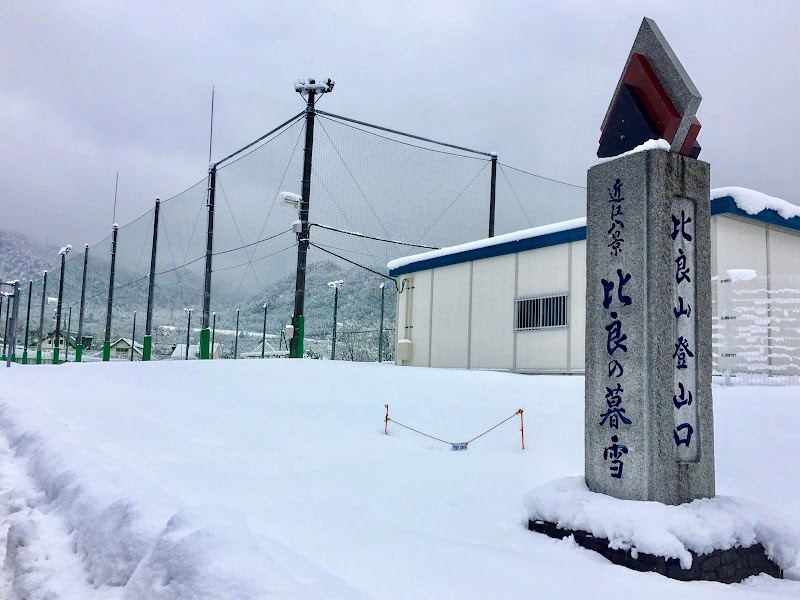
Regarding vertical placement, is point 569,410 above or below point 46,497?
above

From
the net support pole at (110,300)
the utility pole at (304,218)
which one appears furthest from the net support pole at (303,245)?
the net support pole at (110,300)

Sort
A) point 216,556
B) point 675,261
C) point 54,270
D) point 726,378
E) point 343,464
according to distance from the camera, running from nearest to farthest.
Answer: point 216,556
point 675,261
point 343,464
point 726,378
point 54,270

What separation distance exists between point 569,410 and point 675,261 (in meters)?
4.91

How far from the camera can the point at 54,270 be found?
163 ft

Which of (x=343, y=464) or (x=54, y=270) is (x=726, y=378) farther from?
(x=54, y=270)

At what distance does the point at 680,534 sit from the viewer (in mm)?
4598

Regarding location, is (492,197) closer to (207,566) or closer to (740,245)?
(740,245)

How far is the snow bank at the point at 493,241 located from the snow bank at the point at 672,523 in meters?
9.80

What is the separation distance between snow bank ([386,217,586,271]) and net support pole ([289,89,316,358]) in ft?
11.5

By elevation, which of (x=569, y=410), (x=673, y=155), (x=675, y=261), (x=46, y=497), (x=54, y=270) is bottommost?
(x=46, y=497)

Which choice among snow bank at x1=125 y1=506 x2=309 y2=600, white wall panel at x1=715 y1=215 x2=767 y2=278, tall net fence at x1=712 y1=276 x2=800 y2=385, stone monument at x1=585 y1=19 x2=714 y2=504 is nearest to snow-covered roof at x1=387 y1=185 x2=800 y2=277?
white wall panel at x1=715 y1=215 x2=767 y2=278

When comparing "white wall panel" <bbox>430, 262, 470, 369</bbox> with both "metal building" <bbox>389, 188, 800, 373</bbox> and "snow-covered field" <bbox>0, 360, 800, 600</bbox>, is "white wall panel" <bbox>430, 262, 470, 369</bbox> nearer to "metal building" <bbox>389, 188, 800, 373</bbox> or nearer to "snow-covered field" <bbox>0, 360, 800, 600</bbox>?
"metal building" <bbox>389, 188, 800, 373</bbox>

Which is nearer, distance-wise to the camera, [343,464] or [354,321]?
[343,464]

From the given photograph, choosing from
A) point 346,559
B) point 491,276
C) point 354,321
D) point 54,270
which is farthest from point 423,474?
point 54,270
